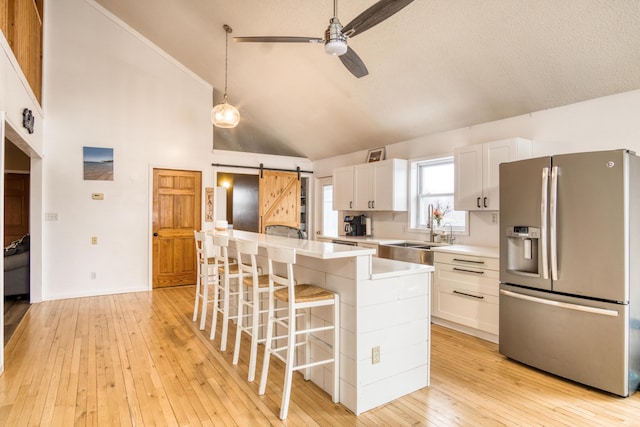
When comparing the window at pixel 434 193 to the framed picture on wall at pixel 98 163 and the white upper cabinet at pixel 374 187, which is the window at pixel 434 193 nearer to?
the white upper cabinet at pixel 374 187

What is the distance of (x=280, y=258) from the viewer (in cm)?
230

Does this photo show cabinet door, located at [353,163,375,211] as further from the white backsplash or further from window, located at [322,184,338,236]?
window, located at [322,184,338,236]

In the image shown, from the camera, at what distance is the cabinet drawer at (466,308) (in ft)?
11.4

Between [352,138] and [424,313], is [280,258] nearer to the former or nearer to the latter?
[424,313]

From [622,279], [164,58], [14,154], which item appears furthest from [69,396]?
[14,154]

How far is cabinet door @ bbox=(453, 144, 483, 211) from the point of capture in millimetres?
4016

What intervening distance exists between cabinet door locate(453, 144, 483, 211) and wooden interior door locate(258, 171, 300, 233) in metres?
3.96

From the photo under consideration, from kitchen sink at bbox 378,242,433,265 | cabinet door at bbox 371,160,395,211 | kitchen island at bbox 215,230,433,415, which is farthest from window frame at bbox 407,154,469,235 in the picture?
kitchen island at bbox 215,230,433,415

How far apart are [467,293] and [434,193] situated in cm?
173

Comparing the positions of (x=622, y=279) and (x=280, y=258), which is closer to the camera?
(x=280, y=258)

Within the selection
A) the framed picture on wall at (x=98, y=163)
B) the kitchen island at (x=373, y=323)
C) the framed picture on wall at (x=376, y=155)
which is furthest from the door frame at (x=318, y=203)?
the kitchen island at (x=373, y=323)

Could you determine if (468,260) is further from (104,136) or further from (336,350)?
(104,136)

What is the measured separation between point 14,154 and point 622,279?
932cm

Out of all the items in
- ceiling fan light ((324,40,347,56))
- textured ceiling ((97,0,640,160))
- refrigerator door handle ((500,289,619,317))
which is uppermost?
textured ceiling ((97,0,640,160))
